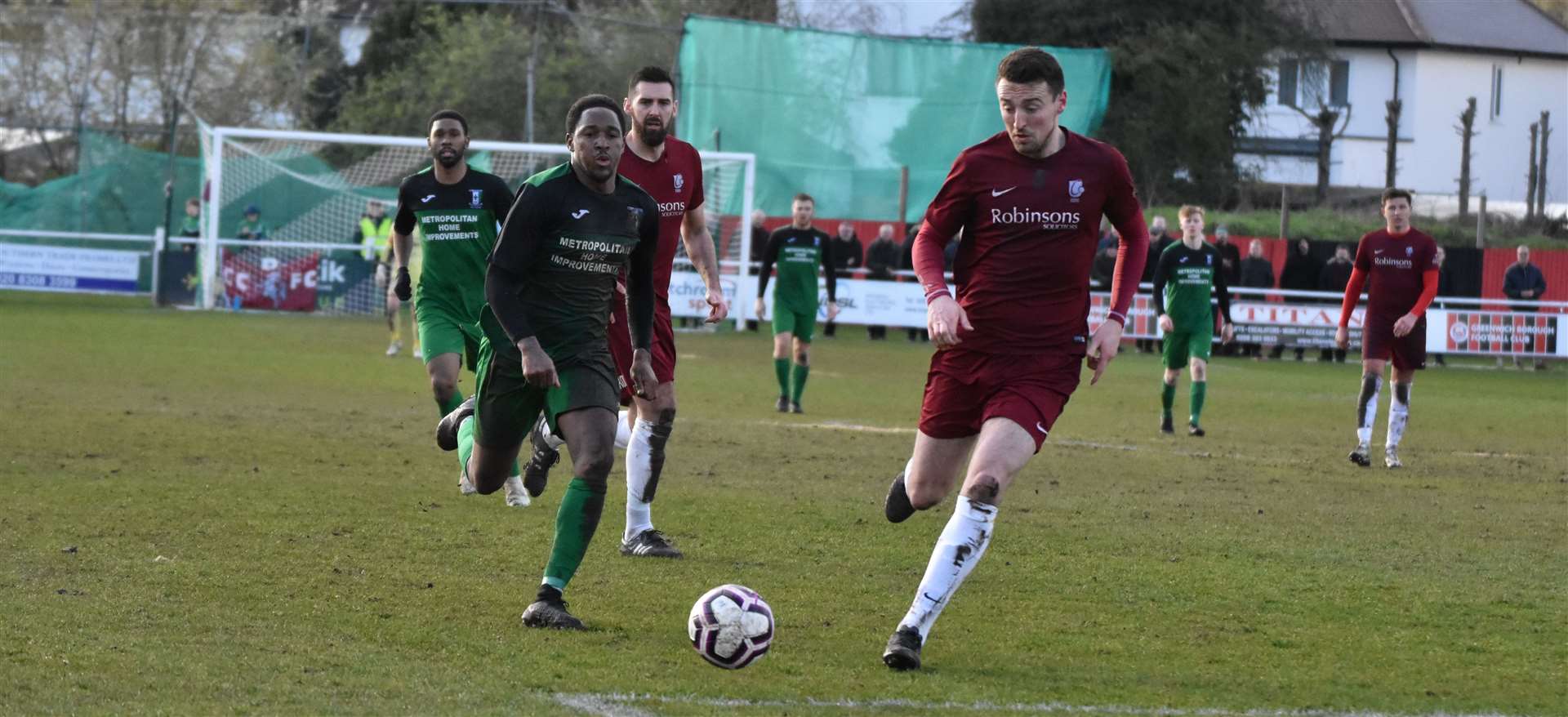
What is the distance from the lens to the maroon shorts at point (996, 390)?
6238 millimetres

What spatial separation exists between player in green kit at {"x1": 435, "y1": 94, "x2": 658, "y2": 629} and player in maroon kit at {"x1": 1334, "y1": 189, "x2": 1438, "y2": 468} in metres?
8.46

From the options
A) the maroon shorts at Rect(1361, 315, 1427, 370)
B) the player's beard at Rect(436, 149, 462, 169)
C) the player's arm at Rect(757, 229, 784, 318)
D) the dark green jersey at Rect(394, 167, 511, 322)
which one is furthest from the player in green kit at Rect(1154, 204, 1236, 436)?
the player's beard at Rect(436, 149, 462, 169)

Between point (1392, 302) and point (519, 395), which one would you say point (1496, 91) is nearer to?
point (1392, 302)

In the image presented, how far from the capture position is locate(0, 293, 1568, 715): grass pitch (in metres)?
5.59

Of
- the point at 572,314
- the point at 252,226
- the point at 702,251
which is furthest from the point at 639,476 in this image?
the point at 252,226

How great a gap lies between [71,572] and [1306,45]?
43.2 metres

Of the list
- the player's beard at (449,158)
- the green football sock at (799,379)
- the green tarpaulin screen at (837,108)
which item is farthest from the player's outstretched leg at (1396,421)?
the green tarpaulin screen at (837,108)

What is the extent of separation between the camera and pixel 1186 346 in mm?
16531

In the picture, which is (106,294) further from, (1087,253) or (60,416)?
(1087,253)

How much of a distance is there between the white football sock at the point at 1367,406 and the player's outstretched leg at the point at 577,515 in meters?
8.85

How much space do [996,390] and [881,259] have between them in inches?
943

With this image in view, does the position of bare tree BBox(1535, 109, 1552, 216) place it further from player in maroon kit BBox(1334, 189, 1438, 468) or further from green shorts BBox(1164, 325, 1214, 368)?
player in maroon kit BBox(1334, 189, 1438, 468)

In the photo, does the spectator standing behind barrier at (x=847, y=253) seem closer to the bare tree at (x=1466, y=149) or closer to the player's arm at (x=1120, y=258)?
the bare tree at (x=1466, y=149)

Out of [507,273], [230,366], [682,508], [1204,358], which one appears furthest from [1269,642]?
[230,366]
